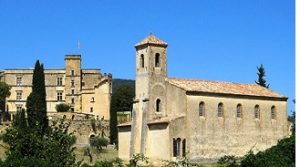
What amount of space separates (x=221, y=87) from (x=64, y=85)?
3880 centimetres

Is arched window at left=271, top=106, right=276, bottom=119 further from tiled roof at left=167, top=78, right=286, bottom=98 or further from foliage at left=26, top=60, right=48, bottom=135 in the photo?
foliage at left=26, top=60, right=48, bottom=135

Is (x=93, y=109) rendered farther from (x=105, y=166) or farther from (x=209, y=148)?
(x=105, y=166)

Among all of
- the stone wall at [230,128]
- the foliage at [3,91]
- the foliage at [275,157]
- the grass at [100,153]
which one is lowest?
the grass at [100,153]

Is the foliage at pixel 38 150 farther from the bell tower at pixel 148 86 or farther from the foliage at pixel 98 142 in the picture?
the foliage at pixel 98 142

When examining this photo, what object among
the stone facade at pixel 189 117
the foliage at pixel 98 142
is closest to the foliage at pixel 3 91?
the foliage at pixel 98 142

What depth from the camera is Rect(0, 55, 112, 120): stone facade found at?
71812 millimetres

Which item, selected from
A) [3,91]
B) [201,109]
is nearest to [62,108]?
[3,91]

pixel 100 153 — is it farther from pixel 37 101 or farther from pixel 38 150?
pixel 38 150

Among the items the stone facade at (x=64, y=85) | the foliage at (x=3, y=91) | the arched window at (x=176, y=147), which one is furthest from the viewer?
the stone facade at (x=64, y=85)

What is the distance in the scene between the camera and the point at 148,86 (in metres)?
37.4

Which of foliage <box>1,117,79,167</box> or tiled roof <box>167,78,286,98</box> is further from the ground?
tiled roof <box>167,78,286,98</box>

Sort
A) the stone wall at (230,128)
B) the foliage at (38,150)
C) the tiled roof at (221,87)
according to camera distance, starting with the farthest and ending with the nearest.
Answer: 1. the tiled roof at (221,87)
2. the stone wall at (230,128)
3. the foliage at (38,150)

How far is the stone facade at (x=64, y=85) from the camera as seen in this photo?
236 ft

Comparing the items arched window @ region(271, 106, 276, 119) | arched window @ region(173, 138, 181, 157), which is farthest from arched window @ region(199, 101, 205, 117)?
arched window @ region(271, 106, 276, 119)
